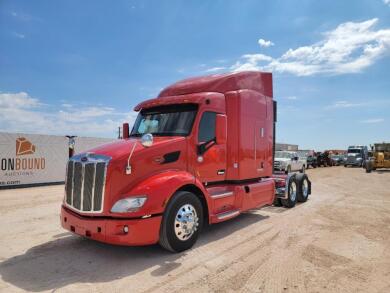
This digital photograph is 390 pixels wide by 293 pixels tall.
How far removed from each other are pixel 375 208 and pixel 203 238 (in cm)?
644

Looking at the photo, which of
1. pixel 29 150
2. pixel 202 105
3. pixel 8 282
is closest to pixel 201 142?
pixel 202 105

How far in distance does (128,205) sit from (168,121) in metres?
2.23

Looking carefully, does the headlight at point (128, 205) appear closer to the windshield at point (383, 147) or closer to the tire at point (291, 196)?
the tire at point (291, 196)

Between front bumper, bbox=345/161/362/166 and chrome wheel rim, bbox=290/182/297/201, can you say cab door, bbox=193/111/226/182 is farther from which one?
front bumper, bbox=345/161/362/166

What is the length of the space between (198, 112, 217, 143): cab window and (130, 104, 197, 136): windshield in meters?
0.24

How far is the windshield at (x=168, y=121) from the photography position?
6.30 metres

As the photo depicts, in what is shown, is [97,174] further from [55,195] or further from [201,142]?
[55,195]

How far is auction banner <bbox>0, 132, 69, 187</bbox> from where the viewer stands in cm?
1521

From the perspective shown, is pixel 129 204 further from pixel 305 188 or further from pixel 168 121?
pixel 305 188

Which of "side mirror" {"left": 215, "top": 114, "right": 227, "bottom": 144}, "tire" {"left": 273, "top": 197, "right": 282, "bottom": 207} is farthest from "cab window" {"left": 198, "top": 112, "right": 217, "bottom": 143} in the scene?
"tire" {"left": 273, "top": 197, "right": 282, "bottom": 207}

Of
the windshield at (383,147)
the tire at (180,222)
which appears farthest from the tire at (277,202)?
the windshield at (383,147)

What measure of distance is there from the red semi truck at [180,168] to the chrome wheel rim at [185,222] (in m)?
0.02

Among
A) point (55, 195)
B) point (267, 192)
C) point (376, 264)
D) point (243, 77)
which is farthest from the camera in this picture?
point (55, 195)

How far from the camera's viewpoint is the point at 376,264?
4.97 meters
